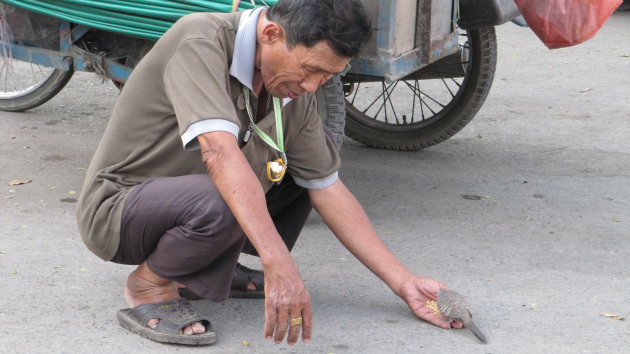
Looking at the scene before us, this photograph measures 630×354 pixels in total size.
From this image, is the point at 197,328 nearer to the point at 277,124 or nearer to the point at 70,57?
the point at 277,124

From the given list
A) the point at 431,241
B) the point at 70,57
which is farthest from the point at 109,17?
the point at 431,241

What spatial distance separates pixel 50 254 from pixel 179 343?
2.92 feet

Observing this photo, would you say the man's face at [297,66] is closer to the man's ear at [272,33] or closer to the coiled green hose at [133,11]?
the man's ear at [272,33]

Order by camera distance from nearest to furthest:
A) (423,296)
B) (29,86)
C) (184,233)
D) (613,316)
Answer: (184,233) < (423,296) < (613,316) < (29,86)

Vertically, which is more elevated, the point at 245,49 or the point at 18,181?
the point at 245,49

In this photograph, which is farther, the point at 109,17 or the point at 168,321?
the point at 109,17

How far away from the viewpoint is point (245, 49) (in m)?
2.52

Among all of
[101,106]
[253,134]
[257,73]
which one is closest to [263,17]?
[257,73]

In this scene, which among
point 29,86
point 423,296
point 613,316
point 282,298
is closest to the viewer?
point 282,298

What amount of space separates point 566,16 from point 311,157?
4.76ft

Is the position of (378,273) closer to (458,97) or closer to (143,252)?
(143,252)

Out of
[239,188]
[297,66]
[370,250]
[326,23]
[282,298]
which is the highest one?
[326,23]

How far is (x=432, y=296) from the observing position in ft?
9.32

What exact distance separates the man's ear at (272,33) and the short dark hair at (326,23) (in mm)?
19
